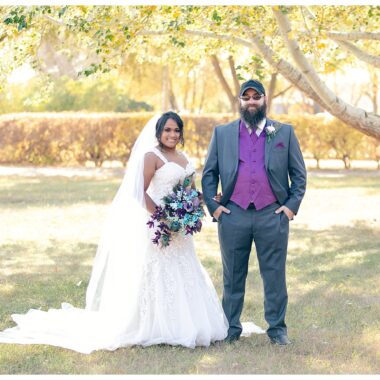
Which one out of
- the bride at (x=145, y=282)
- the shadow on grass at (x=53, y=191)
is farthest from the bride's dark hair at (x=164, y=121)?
the shadow on grass at (x=53, y=191)

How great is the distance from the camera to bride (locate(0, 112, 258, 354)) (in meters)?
6.76

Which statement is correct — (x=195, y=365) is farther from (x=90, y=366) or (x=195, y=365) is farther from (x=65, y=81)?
(x=65, y=81)

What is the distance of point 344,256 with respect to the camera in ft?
37.6

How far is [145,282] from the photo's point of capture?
6898 mm

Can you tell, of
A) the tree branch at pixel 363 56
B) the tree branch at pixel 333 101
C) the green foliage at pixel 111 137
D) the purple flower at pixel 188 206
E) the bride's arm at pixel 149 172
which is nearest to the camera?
the purple flower at pixel 188 206

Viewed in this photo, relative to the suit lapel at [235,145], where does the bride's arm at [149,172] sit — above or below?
below

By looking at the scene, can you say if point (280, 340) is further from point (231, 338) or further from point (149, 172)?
point (149, 172)

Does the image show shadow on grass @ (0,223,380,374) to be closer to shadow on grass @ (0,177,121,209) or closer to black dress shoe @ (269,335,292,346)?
black dress shoe @ (269,335,292,346)

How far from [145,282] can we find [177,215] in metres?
0.66

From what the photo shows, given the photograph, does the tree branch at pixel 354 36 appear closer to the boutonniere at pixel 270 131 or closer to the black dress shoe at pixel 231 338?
the boutonniere at pixel 270 131

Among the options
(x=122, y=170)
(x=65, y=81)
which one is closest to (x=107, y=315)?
(x=122, y=170)

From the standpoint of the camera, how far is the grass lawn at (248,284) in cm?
618

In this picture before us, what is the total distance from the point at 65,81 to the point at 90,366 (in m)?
40.0

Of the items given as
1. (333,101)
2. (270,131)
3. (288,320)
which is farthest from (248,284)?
(333,101)
